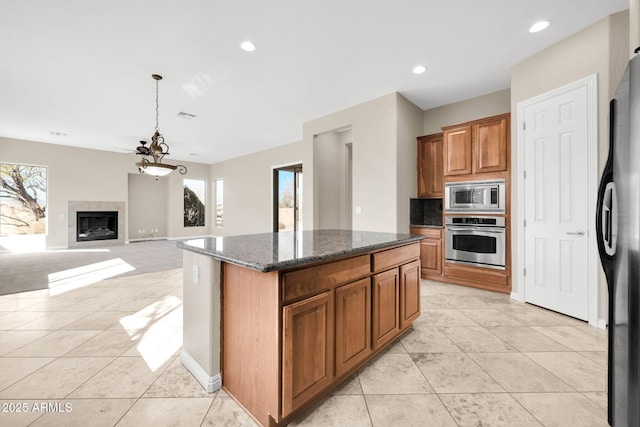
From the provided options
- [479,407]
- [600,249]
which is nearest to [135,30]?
[600,249]

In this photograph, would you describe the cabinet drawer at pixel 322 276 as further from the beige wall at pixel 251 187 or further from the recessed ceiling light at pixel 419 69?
the beige wall at pixel 251 187

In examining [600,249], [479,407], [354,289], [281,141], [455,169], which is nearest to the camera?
[600,249]

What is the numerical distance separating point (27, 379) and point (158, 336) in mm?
790

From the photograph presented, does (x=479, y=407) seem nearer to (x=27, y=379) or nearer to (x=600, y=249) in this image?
(x=600, y=249)

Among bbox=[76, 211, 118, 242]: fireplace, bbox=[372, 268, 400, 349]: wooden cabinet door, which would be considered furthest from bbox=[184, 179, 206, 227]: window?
bbox=[372, 268, 400, 349]: wooden cabinet door

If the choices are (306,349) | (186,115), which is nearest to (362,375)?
(306,349)

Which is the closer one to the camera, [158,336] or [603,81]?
[158,336]

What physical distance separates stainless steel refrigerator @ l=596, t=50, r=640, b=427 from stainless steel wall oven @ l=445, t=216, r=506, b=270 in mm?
2740

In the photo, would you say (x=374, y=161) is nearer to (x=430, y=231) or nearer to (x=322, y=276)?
(x=430, y=231)

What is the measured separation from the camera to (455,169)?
4.02 m

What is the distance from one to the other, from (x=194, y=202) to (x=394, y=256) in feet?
32.1

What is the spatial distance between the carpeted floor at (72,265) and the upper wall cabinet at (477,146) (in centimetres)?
530

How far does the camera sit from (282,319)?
126 cm

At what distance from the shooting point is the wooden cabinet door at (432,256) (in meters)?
4.20
